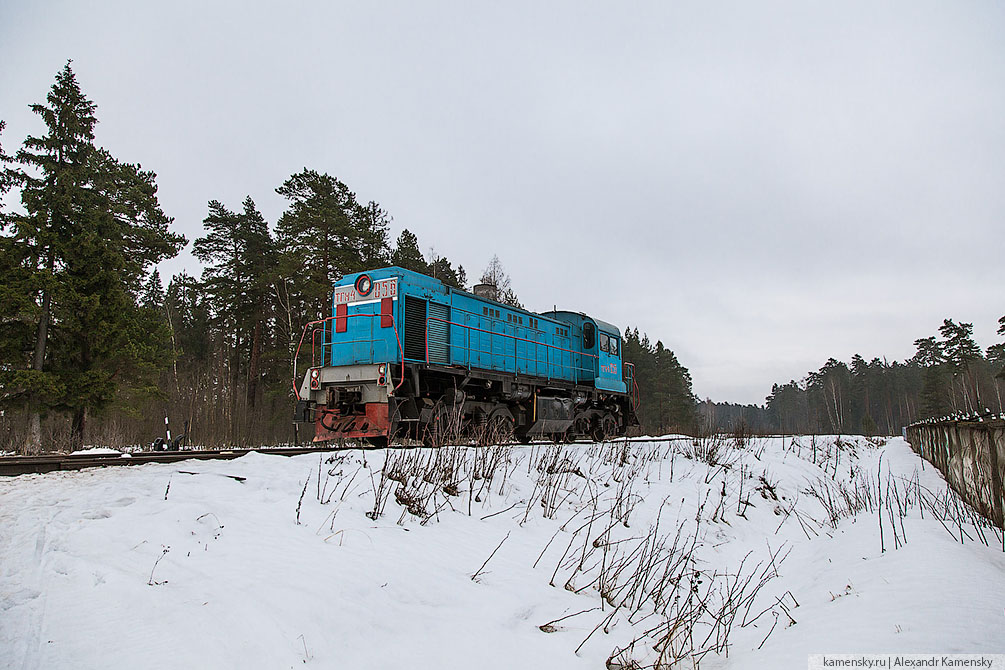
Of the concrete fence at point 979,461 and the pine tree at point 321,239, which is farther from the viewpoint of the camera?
the pine tree at point 321,239

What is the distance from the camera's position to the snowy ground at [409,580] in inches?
111

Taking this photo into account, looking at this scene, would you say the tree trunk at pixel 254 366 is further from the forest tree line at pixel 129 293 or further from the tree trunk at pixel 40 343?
the tree trunk at pixel 40 343

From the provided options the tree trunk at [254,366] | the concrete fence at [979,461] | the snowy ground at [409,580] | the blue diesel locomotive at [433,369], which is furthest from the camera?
the tree trunk at [254,366]

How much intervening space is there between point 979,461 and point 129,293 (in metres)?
25.4

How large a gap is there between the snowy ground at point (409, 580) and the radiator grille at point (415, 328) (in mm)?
4462

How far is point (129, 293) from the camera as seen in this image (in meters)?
22.0

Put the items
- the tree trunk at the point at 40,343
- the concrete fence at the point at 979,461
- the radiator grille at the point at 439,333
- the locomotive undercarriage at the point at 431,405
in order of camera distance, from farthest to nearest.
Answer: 1. the tree trunk at the point at 40,343
2. the radiator grille at the point at 439,333
3. the locomotive undercarriage at the point at 431,405
4. the concrete fence at the point at 979,461

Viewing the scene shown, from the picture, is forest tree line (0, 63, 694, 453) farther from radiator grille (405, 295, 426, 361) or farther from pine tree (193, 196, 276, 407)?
radiator grille (405, 295, 426, 361)

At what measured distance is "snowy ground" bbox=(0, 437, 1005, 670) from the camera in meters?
2.83

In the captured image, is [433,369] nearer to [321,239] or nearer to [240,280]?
[321,239]

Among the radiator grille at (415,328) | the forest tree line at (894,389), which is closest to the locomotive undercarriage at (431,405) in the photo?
the radiator grille at (415,328)

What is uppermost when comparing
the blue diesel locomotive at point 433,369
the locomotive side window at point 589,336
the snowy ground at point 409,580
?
the locomotive side window at point 589,336

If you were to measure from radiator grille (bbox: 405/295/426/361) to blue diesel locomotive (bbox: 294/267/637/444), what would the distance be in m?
0.02

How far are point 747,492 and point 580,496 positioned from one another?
3.47 metres
